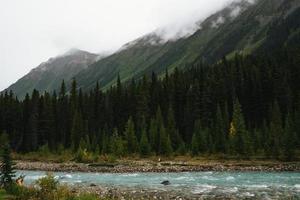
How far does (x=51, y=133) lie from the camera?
115438mm

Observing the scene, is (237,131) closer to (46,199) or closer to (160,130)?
(160,130)

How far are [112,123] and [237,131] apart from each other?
135 feet

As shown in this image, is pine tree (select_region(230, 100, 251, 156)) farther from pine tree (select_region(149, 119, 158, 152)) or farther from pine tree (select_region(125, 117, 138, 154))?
pine tree (select_region(125, 117, 138, 154))

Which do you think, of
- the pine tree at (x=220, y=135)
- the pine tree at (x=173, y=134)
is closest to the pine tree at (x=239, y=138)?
the pine tree at (x=220, y=135)

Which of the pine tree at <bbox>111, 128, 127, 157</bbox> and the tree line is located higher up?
the tree line

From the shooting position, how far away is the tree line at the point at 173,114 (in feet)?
291

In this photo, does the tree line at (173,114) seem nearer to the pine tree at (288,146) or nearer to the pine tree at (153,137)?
the pine tree at (153,137)

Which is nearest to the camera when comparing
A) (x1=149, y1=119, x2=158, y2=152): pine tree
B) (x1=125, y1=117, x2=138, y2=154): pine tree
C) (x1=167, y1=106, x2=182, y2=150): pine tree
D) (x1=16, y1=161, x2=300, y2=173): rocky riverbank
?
(x1=16, y1=161, x2=300, y2=173): rocky riverbank

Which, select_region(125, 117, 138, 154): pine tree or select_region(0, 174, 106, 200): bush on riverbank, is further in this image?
select_region(125, 117, 138, 154): pine tree

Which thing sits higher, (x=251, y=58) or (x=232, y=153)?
(x=251, y=58)

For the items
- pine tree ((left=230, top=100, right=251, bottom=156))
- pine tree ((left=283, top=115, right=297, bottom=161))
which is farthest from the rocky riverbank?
pine tree ((left=230, top=100, right=251, bottom=156))

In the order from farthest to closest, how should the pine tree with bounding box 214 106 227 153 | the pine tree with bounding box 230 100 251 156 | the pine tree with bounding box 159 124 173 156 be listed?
the pine tree with bounding box 159 124 173 156 < the pine tree with bounding box 214 106 227 153 < the pine tree with bounding box 230 100 251 156

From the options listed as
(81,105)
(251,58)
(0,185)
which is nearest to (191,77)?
(251,58)

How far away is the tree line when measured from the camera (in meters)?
88.8
